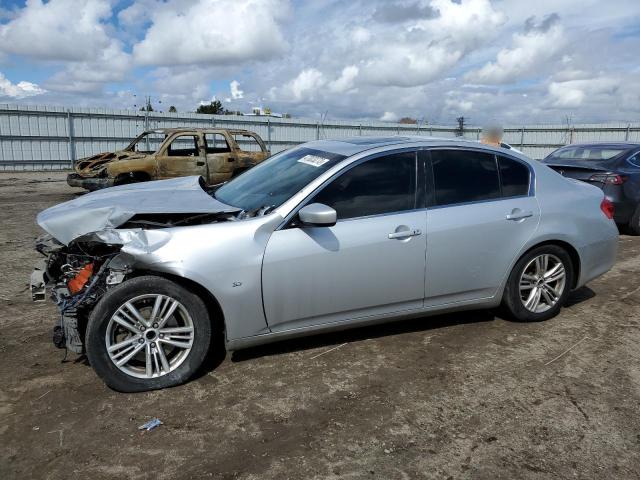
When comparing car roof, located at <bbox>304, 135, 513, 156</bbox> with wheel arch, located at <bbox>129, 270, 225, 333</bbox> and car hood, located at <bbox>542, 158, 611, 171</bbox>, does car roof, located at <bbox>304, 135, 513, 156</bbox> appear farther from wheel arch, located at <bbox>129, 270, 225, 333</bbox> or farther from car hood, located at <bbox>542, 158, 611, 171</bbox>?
car hood, located at <bbox>542, 158, 611, 171</bbox>

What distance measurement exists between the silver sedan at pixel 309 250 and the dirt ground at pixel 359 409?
0.28 metres

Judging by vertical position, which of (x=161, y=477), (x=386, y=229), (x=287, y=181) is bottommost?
(x=161, y=477)

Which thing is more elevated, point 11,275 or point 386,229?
point 386,229

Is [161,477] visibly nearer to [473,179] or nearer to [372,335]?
[372,335]

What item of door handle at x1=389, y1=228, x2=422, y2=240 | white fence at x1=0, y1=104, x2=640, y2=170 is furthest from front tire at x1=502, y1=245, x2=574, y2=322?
white fence at x1=0, y1=104, x2=640, y2=170

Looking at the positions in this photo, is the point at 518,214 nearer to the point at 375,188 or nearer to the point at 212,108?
the point at 375,188

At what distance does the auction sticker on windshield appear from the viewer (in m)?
3.96

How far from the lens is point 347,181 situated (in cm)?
378

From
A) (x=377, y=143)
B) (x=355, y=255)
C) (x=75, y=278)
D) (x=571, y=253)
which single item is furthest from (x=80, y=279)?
(x=571, y=253)

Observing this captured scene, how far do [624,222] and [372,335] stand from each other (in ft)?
20.3

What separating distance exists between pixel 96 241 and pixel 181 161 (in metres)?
8.60

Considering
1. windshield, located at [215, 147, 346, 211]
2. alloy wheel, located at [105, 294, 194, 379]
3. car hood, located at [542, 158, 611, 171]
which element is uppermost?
car hood, located at [542, 158, 611, 171]

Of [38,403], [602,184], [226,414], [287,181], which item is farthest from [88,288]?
[602,184]

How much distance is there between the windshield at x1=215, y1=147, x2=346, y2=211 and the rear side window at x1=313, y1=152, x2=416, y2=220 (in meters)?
0.17
